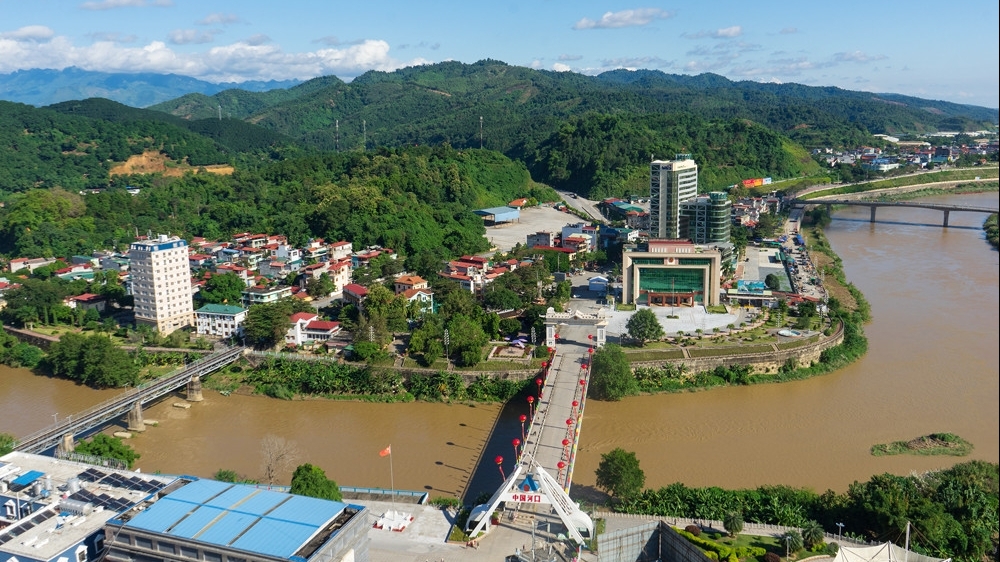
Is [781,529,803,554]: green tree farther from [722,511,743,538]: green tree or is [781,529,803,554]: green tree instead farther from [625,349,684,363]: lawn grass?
[625,349,684,363]: lawn grass

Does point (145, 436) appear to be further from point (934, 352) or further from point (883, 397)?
point (934, 352)

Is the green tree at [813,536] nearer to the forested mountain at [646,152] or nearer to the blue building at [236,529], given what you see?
the blue building at [236,529]

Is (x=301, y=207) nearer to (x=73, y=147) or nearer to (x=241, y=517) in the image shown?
(x=73, y=147)

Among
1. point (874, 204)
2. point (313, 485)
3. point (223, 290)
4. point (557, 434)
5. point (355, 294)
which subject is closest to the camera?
point (313, 485)

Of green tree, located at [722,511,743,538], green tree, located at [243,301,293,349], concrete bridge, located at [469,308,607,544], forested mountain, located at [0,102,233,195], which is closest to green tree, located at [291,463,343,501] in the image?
concrete bridge, located at [469,308,607,544]

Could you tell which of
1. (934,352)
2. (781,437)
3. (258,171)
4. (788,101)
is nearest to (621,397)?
(781,437)

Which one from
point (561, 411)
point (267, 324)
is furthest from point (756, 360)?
point (267, 324)
